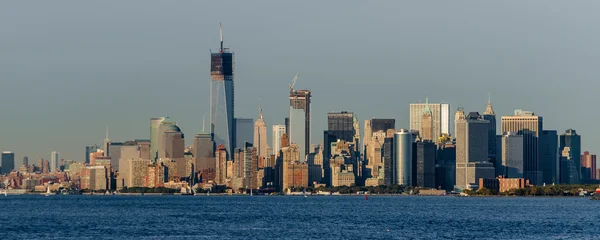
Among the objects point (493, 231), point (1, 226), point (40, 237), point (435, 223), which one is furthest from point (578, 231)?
point (1, 226)

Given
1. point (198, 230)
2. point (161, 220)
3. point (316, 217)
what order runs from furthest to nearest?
point (316, 217), point (161, 220), point (198, 230)

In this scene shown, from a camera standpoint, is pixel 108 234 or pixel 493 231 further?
pixel 493 231

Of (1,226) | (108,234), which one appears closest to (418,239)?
(108,234)

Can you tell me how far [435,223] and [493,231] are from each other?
62.7ft

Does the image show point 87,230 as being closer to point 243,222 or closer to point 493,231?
point 243,222

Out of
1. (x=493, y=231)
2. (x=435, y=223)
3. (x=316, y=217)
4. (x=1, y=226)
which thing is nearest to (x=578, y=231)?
(x=493, y=231)

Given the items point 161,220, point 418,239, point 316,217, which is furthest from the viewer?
point 316,217

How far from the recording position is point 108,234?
12544 cm

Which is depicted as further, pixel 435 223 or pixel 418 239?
pixel 435 223

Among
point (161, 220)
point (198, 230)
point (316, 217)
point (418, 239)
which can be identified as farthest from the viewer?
point (316, 217)

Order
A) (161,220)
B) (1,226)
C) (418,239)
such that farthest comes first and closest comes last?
1. (161,220)
2. (1,226)
3. (418,239)

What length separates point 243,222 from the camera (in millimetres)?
151250

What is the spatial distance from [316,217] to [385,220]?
477 inches

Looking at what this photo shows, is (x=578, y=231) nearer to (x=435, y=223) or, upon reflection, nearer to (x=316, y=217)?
(x=435, y=223)
